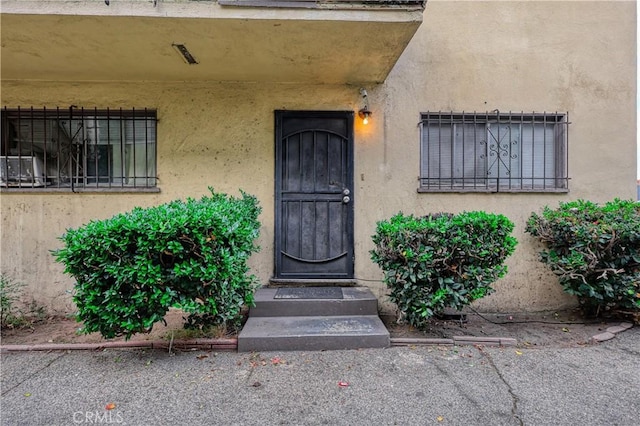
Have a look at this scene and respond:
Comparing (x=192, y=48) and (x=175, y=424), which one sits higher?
(x=192, y=48)

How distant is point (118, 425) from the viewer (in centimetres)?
218

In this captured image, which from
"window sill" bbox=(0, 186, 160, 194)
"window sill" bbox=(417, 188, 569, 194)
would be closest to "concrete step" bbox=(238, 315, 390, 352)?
"window sill" bbox=(417, 188, 569, 194)

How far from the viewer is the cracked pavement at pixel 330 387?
2.25m

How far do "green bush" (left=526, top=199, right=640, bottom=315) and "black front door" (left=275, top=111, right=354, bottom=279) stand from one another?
255cm

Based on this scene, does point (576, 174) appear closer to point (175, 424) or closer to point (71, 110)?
point (175, 424)

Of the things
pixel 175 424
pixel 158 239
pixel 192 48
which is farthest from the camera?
pixel 192 48

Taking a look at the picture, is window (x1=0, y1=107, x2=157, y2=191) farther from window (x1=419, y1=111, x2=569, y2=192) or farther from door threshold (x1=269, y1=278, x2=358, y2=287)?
window (x1=419, y1=111, x2=569, y2=192)

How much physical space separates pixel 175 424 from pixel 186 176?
3.05 m

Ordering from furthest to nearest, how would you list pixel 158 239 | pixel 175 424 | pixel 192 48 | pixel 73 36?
pixel 192 48 < pixel 73 36 < pixel 158 239 < pixel 175 424

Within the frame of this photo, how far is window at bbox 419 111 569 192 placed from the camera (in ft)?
14.9

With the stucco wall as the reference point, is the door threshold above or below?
below

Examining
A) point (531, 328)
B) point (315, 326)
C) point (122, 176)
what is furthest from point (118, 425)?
point (531, 328)

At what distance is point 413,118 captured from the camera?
4500 mm

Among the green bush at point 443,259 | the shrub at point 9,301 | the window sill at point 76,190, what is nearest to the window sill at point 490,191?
the green bush at point 443,259
